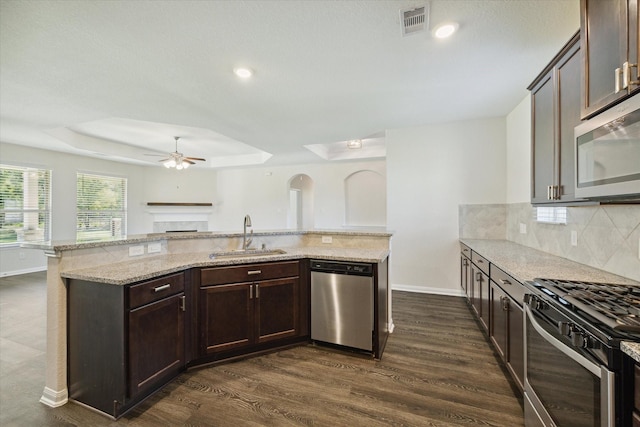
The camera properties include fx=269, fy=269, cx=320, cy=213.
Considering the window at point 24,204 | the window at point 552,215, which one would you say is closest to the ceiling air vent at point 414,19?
the window at point 552,215

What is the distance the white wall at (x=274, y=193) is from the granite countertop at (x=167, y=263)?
4.45 metres

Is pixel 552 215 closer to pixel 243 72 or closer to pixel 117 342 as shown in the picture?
pixel 243 72

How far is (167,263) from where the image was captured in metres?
2.20

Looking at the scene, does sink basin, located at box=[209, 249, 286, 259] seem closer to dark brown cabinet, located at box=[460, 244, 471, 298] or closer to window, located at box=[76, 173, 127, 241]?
dark brown cabinet, located at box=[460, 244, 471, 298]

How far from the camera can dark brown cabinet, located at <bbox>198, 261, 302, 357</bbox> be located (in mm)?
2266

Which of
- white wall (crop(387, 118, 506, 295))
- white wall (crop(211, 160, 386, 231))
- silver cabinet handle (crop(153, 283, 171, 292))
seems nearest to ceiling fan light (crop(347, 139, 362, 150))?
white wall (crop(211, 160, 386, 231))

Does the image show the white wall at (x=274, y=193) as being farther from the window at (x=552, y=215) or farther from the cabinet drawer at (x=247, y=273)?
the cabinet drawer at (x=247, y=273)

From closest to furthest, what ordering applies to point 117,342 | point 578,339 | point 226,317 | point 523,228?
point 578,339, point 117,342, point 226,317, point 523,228

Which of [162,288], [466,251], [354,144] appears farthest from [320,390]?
[354,144]

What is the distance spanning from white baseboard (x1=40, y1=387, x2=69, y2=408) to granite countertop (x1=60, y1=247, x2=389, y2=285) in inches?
31.9

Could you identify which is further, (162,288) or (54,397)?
(162,288)

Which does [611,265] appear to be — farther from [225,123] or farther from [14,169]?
[14,169]

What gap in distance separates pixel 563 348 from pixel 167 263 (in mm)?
2526

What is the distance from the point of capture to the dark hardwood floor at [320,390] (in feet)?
5.64
